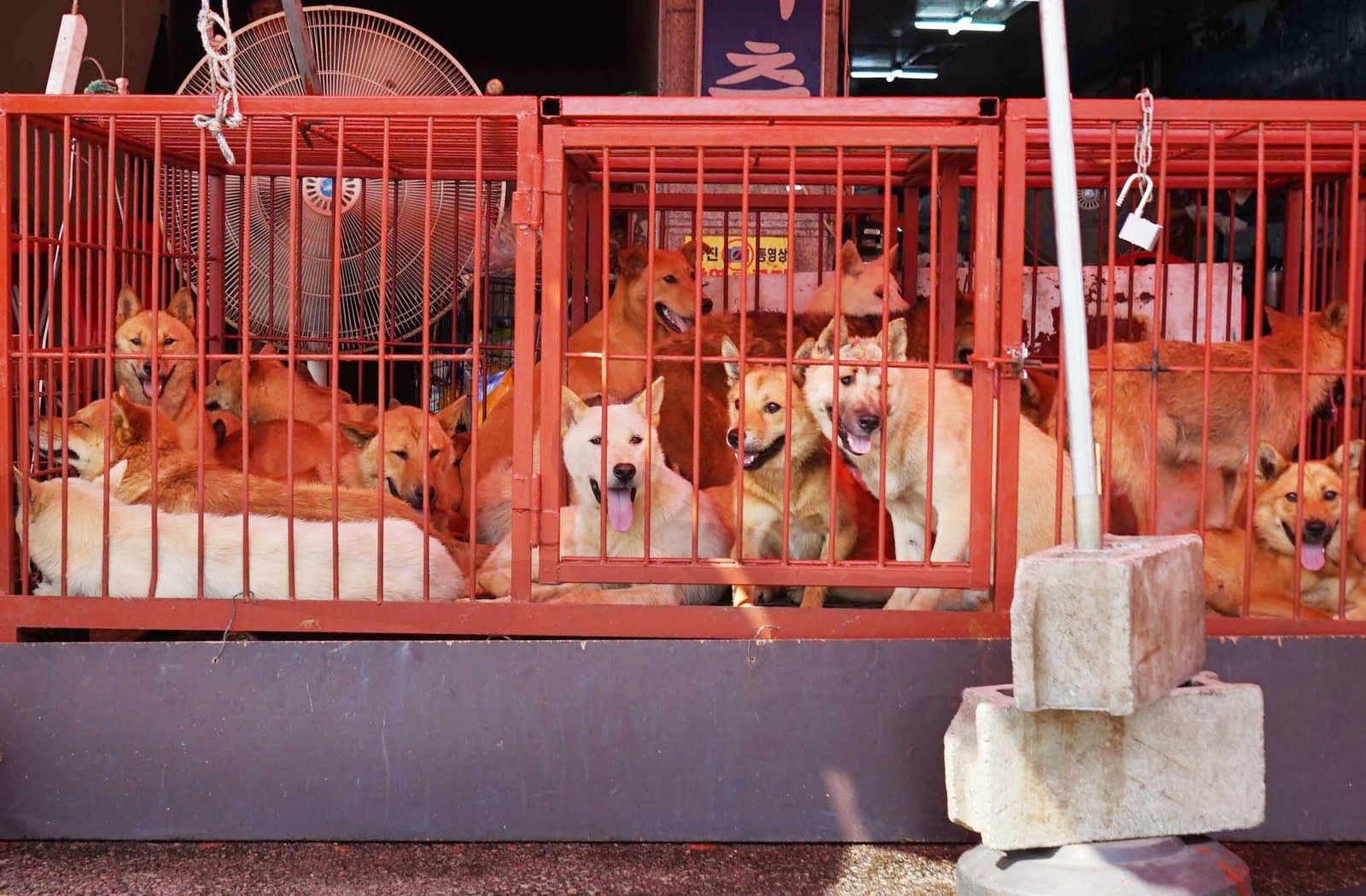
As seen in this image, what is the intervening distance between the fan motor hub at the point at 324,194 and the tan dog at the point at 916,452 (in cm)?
290

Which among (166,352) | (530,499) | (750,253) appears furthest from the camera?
(750,253)

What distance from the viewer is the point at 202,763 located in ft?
12.5

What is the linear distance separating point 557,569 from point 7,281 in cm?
173

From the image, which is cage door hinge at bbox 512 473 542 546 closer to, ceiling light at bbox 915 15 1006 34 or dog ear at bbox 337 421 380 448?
dog ear at bbox 337 421 380 448

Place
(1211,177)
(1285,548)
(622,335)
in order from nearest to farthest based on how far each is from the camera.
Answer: (1211,177) → (1285,548) → (622,335)

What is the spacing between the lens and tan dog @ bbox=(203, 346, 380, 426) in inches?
235

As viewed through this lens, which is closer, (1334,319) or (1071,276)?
(1071,276)

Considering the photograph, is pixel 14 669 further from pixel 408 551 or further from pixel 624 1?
pixel 624 1

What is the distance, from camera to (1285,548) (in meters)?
4.75

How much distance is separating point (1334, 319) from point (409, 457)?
3494 mm

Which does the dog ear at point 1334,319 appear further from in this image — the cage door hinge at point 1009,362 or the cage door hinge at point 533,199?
the cage door hinge at point 533,199

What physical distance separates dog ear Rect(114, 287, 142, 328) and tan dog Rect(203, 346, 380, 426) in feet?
1.99

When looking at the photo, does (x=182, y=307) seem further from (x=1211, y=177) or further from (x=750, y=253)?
(x=1211, y=177)

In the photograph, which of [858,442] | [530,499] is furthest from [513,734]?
[858,442]
